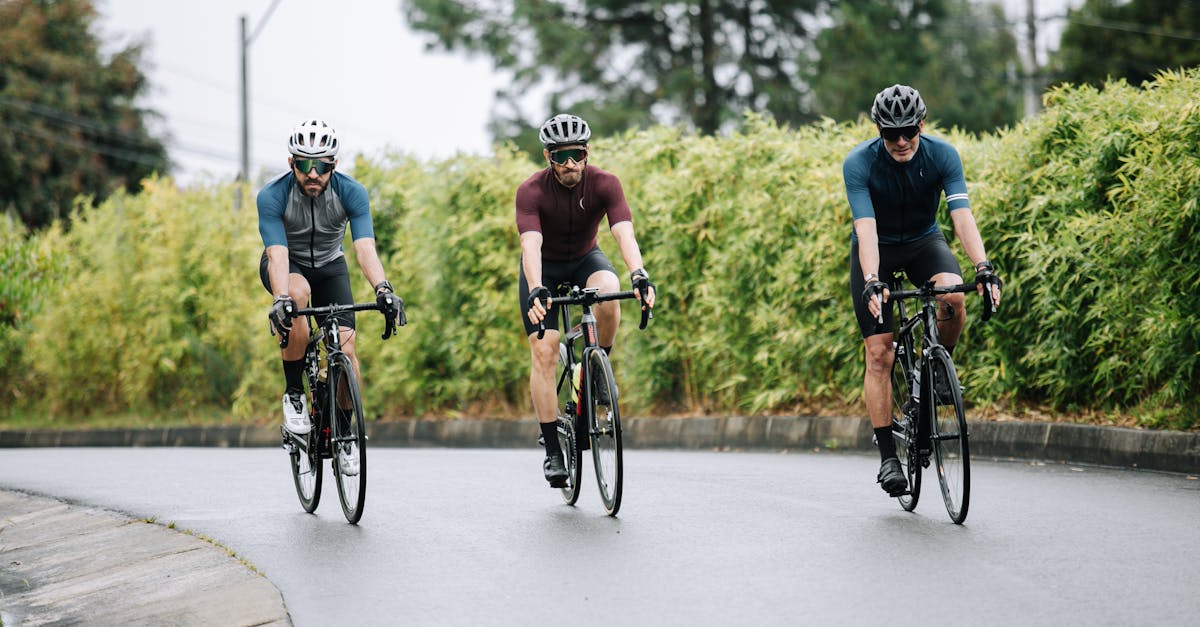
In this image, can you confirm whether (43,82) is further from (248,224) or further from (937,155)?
(937,155)

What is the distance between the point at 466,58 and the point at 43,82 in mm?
16904

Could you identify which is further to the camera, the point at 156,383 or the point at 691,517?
the point at 156,383

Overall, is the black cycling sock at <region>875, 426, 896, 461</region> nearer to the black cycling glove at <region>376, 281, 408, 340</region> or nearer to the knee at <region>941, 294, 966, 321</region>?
the knee at <region>941, 294, 966, 321</region>

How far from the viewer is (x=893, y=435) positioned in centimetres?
761

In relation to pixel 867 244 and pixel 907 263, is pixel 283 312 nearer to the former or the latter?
pixel 867 244

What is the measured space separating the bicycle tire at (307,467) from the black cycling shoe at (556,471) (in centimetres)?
129

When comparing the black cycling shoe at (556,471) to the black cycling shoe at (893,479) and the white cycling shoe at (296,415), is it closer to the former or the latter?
the white cycling shoe at (296,415)

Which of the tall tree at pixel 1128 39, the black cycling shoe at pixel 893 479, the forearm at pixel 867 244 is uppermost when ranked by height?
the tall tree at pixel 1128 39

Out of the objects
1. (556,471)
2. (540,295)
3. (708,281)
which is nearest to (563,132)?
(540,295)

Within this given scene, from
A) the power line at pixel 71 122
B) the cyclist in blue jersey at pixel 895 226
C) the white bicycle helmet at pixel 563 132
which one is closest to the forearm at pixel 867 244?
the cyclist in blue jersey at pixel 895 226

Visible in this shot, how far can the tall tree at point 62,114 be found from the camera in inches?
1527

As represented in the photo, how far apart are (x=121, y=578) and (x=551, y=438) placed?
107 inches

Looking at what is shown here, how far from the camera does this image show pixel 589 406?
7645 millimetres

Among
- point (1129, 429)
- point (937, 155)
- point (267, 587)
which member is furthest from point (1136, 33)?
point (267, 587)
